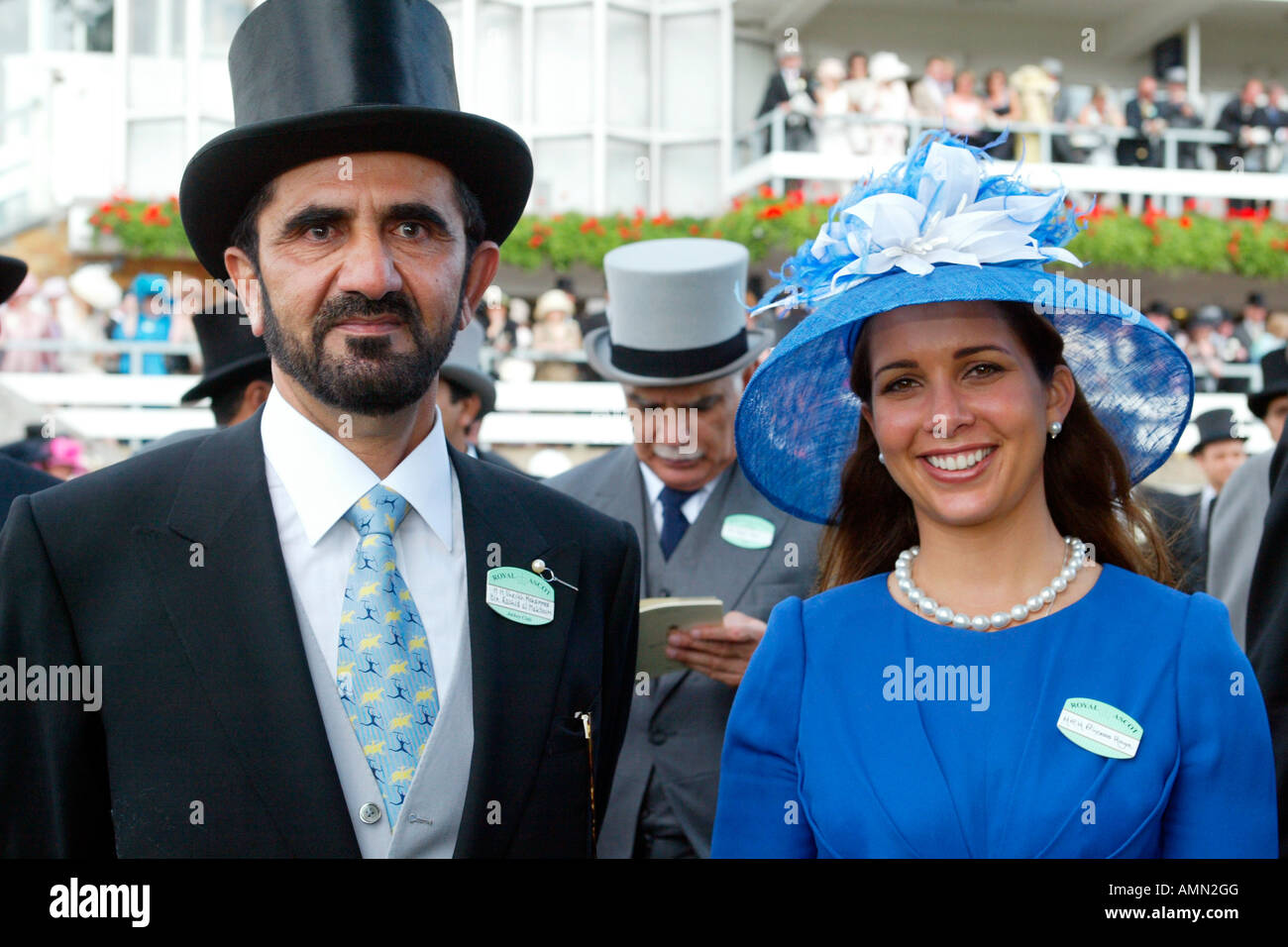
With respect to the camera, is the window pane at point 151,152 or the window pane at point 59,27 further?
the window pane at point 59,27

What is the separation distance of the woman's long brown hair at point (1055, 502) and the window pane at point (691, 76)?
654 inches

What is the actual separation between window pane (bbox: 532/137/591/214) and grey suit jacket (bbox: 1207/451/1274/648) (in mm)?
13586

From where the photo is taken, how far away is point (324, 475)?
2068mm

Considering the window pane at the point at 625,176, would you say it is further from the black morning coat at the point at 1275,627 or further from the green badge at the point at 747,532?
the black morning coat at the point at 1275,627

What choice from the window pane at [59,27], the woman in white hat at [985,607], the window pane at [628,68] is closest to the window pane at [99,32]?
the window pane at [59,27]

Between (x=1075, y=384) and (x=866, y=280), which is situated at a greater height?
(x=866, y=280)

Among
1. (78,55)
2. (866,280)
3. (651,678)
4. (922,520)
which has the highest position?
(78,55)

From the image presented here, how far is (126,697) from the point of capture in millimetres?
1854

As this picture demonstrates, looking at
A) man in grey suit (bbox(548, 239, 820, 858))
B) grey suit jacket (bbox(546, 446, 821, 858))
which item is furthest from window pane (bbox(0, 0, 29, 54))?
grey suit jacket (bbox(546, 446, 821, 858))

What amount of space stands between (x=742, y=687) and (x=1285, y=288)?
1869cm

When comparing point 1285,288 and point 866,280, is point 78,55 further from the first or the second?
point 866,280

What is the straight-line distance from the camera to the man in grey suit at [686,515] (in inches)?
130
